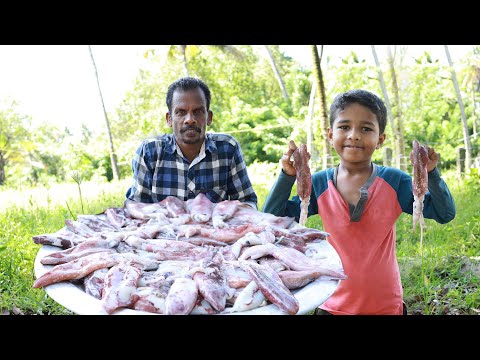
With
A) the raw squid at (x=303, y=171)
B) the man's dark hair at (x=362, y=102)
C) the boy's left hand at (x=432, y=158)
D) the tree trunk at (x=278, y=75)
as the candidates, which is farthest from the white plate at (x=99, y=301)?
the tree trunk at (x=278, y=75)

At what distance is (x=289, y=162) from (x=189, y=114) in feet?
1.88

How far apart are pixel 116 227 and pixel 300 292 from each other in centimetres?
81

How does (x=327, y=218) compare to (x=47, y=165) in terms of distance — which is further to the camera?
(x=47, y=165)

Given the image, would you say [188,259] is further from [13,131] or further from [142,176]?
[13,131]

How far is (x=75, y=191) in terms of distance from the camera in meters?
3.82

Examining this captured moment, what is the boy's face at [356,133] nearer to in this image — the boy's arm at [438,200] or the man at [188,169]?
the boy's arm at [438,200]

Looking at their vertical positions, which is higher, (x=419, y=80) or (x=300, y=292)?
(x=419, y=80)

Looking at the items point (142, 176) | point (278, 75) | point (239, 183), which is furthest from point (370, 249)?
point (278, 75)

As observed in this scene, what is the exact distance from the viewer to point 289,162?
5.32 ft

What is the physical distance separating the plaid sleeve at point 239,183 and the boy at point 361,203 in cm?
53

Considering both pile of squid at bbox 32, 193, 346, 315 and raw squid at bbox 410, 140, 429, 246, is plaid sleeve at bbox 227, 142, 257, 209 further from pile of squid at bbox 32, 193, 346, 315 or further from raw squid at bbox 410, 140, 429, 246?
raw squid at bbox 410, 140, 429, 246

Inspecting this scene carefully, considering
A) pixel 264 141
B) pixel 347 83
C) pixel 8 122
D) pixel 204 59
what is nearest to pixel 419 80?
pixel 347 83

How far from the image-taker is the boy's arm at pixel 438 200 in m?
1.57
